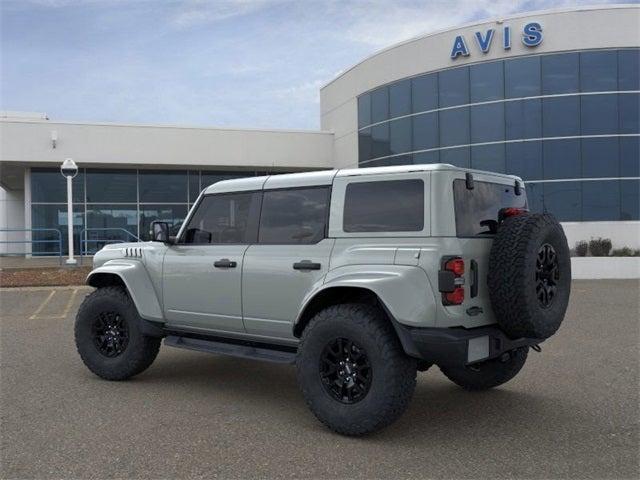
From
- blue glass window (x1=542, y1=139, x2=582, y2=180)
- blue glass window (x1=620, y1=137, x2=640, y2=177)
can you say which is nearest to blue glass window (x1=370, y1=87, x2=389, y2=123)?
blue glass window (x1=542, y1=139, x2=582, y2=180)

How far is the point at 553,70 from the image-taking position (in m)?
20.9

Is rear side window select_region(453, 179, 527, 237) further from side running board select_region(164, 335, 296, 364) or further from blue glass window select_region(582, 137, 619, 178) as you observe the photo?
blue glass window select_region(582, 137, 619, 178)

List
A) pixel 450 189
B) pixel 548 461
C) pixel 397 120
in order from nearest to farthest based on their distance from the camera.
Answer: pixel 548 461
pixel 450 189
pixel 397 120

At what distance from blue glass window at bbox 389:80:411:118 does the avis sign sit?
88.6 inches

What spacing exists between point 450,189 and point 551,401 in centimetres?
227

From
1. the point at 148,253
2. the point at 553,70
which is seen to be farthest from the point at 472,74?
the point at 148,253

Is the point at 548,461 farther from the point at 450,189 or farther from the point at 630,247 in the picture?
the point at 630,247

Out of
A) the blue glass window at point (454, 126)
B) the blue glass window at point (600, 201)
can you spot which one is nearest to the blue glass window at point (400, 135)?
the blue glass window at point (454, 126)

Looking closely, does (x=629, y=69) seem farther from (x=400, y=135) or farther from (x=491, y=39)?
(x=400, y=135)

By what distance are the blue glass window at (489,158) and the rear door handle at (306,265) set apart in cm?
1773

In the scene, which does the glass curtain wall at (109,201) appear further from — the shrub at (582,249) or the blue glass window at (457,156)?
the shrub at (582,249)

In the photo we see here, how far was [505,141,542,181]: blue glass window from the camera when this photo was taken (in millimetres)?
21016

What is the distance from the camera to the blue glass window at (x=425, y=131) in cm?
2289

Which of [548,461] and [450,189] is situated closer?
[548,461]
